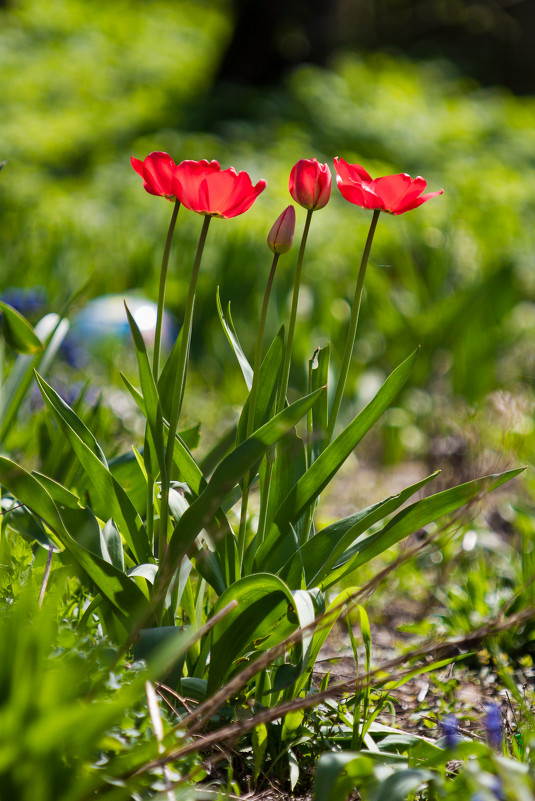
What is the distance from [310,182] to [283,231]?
10cm

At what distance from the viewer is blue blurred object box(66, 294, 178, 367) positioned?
3541 millimetres

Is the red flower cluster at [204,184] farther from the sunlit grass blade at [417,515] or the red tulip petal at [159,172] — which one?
the sunlit grass blade at [417,515]

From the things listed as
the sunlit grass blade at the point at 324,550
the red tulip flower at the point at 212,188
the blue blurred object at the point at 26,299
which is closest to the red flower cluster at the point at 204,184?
the red tulip flower at the point at 212,188

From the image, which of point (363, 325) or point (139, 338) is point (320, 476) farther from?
point (363, 325)

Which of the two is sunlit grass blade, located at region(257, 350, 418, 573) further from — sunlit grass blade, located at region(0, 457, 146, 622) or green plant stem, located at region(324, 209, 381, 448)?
sunlit grass blade, located at region(0, 457, 146, 622)

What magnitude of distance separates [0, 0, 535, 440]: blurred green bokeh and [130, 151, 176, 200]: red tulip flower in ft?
1.87

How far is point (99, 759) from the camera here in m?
1.21

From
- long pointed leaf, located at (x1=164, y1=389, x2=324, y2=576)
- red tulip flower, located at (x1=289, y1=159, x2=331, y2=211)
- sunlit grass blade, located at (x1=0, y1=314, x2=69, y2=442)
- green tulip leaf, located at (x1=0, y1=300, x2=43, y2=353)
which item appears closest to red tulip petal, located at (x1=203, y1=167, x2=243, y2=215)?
red tulip flower, located at (x1=289, y1=159, x2=331, y2=211)

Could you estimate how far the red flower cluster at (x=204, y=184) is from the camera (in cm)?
133

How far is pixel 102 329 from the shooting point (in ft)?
11.7

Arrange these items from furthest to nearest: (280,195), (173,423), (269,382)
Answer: (280,195) < (269,382) < (173,423)

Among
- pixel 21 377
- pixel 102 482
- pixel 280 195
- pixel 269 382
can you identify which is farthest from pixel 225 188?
pixel 280 195

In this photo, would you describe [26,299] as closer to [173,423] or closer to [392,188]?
[173,423]

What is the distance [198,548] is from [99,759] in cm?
46
